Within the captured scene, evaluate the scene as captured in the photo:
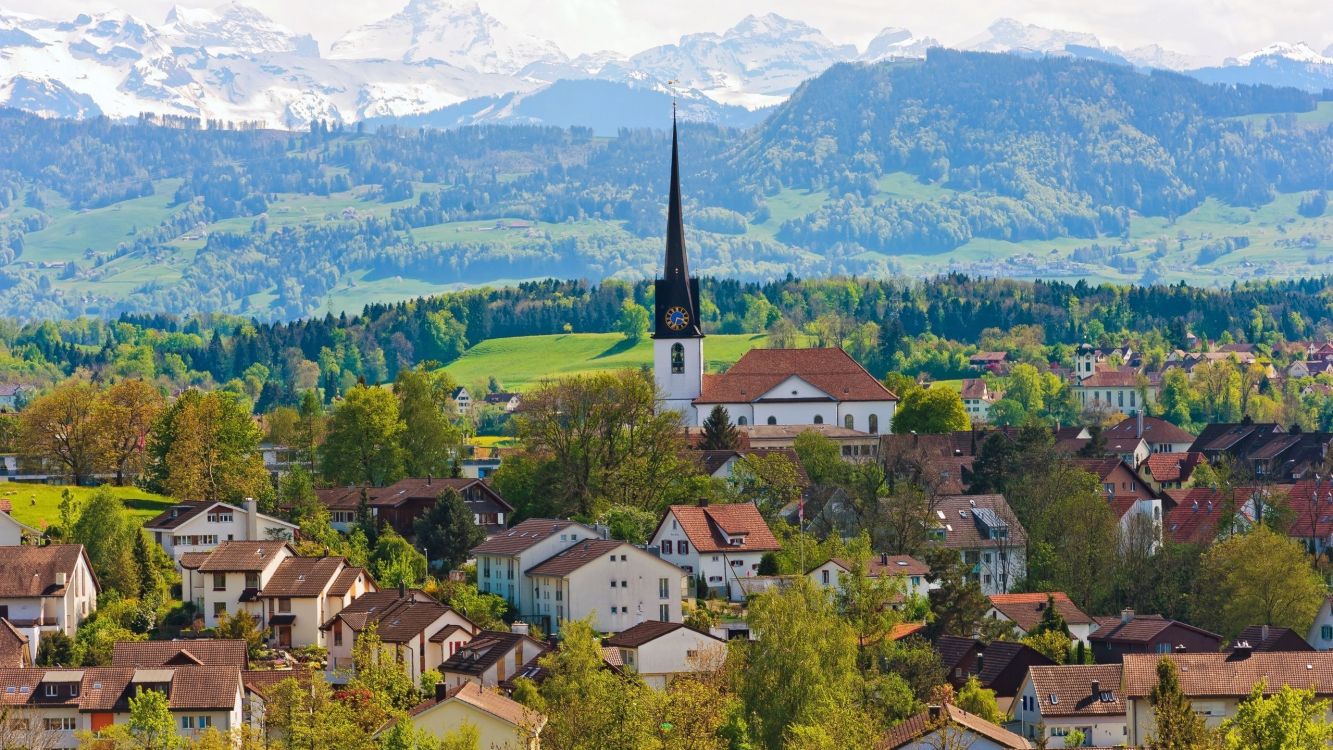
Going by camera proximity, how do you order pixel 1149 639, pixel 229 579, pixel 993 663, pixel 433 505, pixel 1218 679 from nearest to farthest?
pixel 1218 679
pixel 993 663
pixel 1149 639
pixel 229 579
pixel 433 505

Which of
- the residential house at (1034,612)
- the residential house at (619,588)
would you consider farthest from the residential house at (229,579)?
the residential house at (1034,612)

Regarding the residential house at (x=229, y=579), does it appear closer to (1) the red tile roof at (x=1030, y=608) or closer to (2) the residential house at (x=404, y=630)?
(2) the residential house at (x=404, y=630)

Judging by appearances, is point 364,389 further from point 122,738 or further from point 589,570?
point 122,738

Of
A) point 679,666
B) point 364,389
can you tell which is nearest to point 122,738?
point 679,666

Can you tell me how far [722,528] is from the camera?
84.6 m

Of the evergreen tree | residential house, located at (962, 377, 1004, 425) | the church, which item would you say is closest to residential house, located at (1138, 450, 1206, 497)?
the church

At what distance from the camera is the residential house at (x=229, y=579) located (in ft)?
254

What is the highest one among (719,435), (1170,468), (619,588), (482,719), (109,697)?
(482,719)

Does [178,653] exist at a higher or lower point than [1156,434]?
higher

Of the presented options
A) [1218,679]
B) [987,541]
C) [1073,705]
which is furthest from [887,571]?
[1218,679]

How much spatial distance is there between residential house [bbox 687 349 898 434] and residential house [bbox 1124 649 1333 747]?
182ft

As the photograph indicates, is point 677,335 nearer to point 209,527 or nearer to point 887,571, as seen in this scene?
point 209,527

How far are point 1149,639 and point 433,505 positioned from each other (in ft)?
95.8

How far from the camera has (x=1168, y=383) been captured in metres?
180
